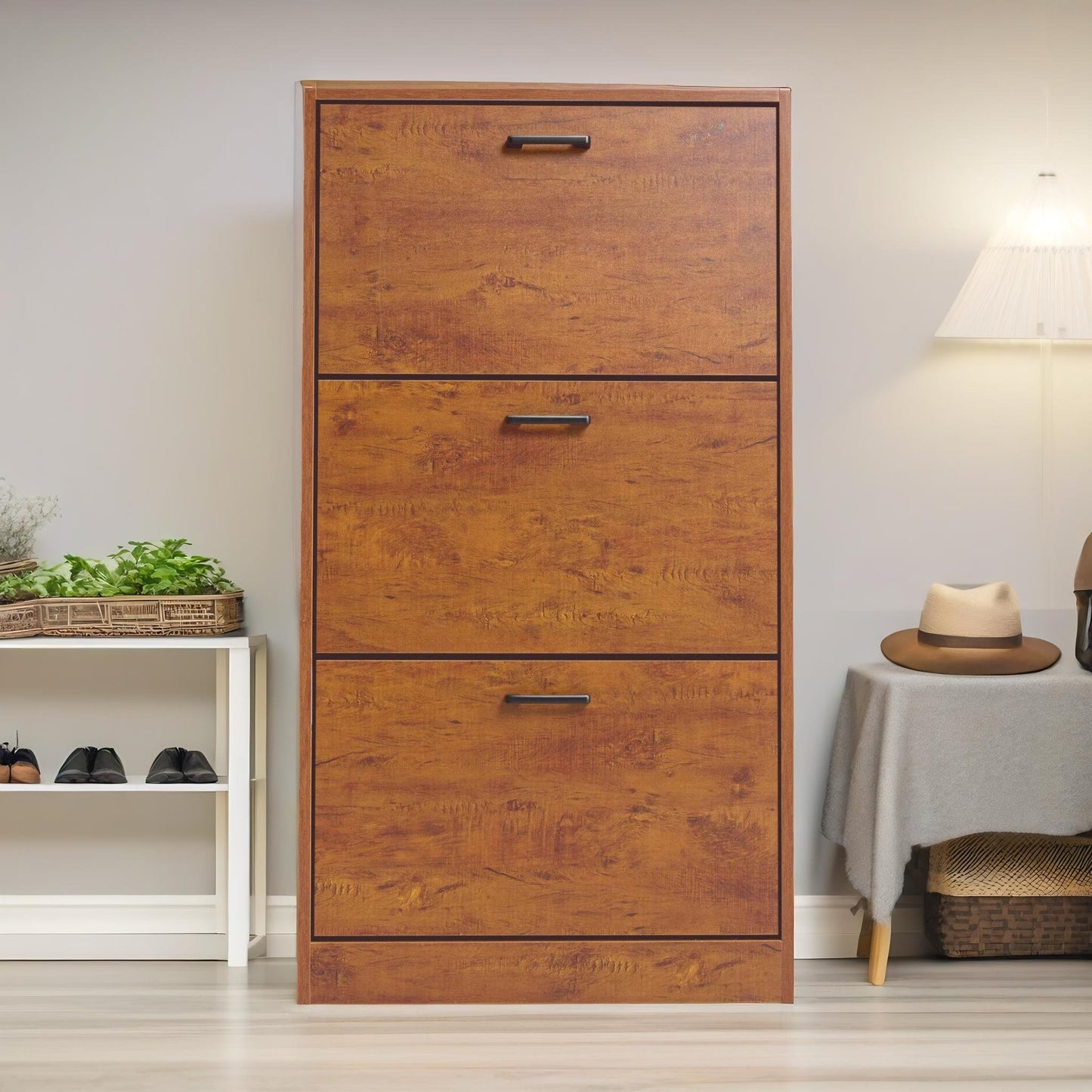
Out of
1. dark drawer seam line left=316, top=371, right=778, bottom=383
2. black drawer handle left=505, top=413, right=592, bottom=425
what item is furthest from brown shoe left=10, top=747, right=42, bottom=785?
black drawer handle left=505, top=413, right=592, bottom=425

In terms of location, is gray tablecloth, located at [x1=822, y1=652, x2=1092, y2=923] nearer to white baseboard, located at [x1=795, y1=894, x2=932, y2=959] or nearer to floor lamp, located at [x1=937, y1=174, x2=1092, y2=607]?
white baseboard, located at [x1=795, y1=894, x2=932, y2=959]

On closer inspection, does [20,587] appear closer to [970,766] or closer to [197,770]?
[197,770]

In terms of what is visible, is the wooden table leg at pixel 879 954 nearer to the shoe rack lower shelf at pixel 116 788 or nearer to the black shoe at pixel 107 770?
the shoe rack lower shelf at pixel 116 788

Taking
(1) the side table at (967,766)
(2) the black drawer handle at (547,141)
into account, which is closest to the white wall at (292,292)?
(1) the side table at (967,766)

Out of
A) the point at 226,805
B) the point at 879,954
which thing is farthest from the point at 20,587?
the point at 879,954

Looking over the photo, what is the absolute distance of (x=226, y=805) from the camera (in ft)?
7.75

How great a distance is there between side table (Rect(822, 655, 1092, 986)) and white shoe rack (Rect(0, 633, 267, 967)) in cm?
126

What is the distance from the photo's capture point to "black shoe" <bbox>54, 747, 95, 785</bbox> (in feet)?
7.30

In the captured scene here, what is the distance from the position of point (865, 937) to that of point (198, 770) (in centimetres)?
149

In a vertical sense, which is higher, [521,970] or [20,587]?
[20,587]

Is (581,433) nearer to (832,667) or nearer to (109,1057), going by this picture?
(832,667)

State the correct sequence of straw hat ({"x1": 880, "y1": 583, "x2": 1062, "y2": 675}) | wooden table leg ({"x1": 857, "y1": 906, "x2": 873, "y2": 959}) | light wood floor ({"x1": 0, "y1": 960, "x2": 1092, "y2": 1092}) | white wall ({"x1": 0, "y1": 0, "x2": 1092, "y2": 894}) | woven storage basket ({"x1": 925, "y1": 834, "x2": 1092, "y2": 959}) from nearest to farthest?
light wood floor ({"x1": 0, "y1": 960, "x2": 1092, "y2": 1092}) < straw hat ({"x1": 880, "y1": 583, "x2": 1062, "y2": 675}) < woven storage basket ({"x1": 925, "y1": 834, "x2": 1092, "y2": 959}) < wooden table leg ({"x1": 857, "y1": 906, "x2": 873, "y2": 959}) < white wall ({"x1": 0, "y1": 0, "x2": 1092, "y2": 894})

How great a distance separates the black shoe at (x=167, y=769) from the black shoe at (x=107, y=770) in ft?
0.19

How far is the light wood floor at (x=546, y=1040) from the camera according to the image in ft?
5.57
